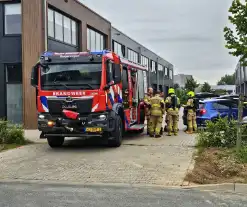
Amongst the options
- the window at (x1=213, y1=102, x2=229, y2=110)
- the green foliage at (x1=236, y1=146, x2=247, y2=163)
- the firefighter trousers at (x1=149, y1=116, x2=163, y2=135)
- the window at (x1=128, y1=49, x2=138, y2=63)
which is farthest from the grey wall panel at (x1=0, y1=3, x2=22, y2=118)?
the window at (x1=128, y1=49, x2=138, y2=63)

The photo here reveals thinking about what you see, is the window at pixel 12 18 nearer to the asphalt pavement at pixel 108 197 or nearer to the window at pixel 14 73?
the window at pixel 14 73

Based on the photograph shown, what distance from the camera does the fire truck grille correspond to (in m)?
10.6

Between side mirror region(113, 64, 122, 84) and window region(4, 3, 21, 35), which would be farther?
window region(4, 3, 21, 35)

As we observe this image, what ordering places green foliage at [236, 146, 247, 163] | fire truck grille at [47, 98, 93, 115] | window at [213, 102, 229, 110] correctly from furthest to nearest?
window at [213, 102, 229, 110]
fire truck grille at [47, 98, 93, 115]
green foliage at [236, 146, 247, 163]

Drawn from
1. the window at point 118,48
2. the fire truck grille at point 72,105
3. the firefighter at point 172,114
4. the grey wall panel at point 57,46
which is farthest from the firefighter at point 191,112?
the window at point 118,48

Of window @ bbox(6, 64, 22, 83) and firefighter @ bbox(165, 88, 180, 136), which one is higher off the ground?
window @ bbox(6, 64, 22, 83)

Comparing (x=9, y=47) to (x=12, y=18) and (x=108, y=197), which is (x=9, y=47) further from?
(x=108, y=197)

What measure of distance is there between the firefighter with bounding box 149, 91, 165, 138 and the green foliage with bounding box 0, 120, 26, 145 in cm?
452

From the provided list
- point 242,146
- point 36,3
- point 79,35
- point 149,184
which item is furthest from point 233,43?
point 79,35

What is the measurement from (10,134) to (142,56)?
37324mm

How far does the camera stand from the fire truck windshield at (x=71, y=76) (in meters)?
10.8

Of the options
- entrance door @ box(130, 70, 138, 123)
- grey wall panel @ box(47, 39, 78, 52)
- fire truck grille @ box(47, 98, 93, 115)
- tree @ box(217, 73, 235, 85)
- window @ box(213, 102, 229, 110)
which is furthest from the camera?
tree @ box(217, 73, 235, 85)

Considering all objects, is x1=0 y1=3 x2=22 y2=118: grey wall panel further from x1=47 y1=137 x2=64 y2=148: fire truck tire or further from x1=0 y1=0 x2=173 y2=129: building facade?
x1=47 y1=137 x2=64 y2=148: fire truck tire

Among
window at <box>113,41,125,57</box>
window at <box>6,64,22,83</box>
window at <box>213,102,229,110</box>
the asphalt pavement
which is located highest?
window at <box>113,41,125,57</box>
